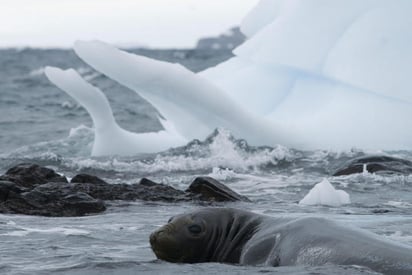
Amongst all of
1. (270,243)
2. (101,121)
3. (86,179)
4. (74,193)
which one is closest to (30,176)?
(86,179)

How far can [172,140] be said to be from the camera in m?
17.0

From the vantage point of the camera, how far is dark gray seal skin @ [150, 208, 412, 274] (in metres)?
5.19

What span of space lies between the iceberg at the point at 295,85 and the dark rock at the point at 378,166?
8.15 feet

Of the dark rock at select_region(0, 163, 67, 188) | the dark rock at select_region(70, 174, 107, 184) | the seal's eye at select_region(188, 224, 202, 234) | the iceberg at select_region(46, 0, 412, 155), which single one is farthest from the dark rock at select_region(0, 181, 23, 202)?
the iceberg at select_region(46, 0, 412, 155)

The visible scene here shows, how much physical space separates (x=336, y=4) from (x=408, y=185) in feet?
23.7

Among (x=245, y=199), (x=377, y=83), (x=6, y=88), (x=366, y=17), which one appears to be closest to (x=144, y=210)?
(x=245, y=199)

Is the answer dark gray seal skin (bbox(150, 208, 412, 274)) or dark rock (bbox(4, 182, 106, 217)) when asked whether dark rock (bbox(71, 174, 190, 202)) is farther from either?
dark gray seal skin (bbox(150, 208, 412, 274))

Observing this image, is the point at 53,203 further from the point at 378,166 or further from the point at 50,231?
the point at 378,166

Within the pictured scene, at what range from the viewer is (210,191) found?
31.3ft

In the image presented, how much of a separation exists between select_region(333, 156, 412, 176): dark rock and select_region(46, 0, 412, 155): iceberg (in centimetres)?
248

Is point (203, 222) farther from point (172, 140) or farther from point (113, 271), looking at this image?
point (172, 140)

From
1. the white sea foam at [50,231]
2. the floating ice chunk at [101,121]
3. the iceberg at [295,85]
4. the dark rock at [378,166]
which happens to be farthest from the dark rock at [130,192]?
the floating ice chunk at [101,121]

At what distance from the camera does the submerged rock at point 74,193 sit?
8562 millimetres

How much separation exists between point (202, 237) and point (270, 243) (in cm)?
51
